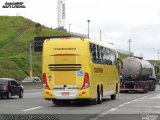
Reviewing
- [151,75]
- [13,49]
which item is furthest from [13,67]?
[151,75]

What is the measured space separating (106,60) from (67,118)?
1252 centimetres

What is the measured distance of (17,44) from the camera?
122 meters

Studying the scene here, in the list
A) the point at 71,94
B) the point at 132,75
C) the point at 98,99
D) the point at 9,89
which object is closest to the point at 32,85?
the point at 132,75

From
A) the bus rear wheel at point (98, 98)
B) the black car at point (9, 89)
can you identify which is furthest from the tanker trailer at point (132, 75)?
the bus rear wheel at point (98, 98)

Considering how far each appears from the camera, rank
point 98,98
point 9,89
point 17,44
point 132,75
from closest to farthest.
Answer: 1. point 98,98
2. point 9,89
3. point 132,75
4. point 17,44

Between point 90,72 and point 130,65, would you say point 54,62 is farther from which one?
point 130,65

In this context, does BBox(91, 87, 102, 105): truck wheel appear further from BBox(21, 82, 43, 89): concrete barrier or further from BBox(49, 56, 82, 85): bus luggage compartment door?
BBox(21, 82, 43, 89): concrete barrier

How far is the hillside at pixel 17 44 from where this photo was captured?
95781 mm

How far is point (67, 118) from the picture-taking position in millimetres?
20531

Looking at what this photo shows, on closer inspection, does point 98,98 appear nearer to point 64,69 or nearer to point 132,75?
point 64,69

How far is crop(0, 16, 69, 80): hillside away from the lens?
95.8m

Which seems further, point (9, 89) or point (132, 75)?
point (132, 75)

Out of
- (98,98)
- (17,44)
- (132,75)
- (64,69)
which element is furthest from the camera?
(17,44)

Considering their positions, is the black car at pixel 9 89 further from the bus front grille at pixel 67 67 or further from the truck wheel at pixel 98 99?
the bus front grille at pixel 67 67
